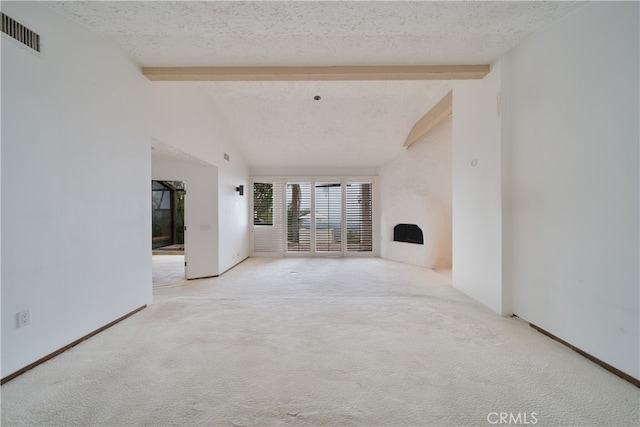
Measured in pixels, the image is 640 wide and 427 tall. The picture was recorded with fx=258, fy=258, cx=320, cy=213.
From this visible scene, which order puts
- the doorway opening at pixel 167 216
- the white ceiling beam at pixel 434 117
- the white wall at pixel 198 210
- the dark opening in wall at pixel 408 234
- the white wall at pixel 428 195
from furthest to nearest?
the doorway opening at pixel 167 216
the dark opening in wall at pixel 408 234
the white wall at pixel 428 195
the white wall at pixel 198 210
the white ceiling beam at pixel 434 117

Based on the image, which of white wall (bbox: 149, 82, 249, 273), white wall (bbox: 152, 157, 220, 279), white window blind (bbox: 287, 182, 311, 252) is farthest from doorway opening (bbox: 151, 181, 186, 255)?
white wall (bbox: 152, 157, 220, 279)

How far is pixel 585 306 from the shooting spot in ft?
6.73

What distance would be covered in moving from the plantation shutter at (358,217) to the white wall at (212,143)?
2.69 meters

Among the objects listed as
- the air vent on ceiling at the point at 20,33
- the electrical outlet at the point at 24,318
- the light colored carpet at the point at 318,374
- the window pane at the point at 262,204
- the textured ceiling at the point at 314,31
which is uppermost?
the textured ceiling at the point at 314,31

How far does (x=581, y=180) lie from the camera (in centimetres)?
205

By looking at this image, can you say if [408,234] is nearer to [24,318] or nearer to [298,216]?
[298,216]

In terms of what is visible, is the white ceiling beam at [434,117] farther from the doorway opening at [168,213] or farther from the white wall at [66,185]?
the doorway opening at [168,213]

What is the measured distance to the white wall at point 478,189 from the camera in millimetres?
2900

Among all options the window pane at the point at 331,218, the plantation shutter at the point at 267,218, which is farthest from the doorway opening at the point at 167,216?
the window pane at the point at 331,218

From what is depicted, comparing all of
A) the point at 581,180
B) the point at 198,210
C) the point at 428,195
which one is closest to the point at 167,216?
the point at 198,210

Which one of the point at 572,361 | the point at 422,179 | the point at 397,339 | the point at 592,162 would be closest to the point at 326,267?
the point at 422,179

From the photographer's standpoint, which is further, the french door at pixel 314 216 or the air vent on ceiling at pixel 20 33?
the french door at pixel 314 216

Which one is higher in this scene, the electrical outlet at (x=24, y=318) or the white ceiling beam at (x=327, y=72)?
the white ceiling beam at (x=327, y=72)

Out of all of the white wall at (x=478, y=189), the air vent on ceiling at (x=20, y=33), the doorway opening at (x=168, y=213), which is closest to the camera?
the air vent on ceiling at (x=20, y=33)
